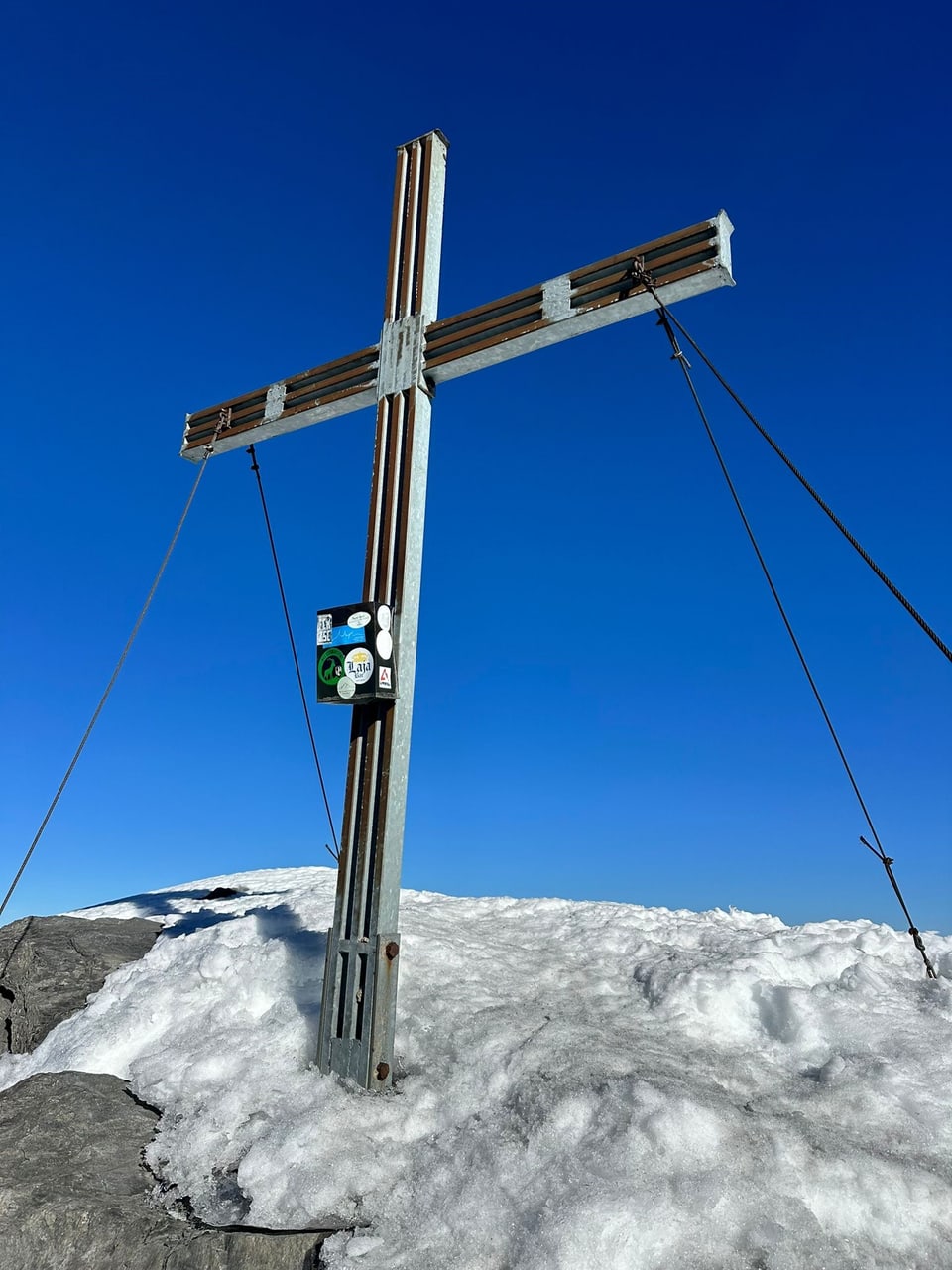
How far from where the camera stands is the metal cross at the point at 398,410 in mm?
6395

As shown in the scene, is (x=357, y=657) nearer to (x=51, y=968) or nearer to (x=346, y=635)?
(x=346, y=635)

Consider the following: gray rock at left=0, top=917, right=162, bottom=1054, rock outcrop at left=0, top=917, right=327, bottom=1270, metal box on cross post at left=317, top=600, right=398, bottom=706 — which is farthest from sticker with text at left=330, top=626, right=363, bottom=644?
gray rock at left=0, top=917, right=162, bottom=1054

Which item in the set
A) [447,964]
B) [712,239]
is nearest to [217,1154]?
[447,964]

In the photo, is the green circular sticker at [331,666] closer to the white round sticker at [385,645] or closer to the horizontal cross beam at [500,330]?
the white round sticker at [385,645]

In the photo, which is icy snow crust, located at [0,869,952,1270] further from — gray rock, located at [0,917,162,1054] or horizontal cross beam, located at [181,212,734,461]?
horizontal cross beam, located at [181,212,734,461]

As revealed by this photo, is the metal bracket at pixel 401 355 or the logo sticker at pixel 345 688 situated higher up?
the metal bracket at pixel 401 355

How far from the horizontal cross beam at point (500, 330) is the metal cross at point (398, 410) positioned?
0.01 m

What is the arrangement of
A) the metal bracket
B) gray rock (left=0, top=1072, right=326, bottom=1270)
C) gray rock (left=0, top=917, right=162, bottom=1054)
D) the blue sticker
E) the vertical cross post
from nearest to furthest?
gray rock (left=0, top=1072, right=326, bottom=1270) → the vertical cross post → the blue sticker → gray rock (left=0, top=917, right=162, bottom=1054) → the metal bracket

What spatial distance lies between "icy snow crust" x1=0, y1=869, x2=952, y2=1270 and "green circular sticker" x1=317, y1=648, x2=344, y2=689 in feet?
9.58

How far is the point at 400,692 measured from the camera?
22.8 ft

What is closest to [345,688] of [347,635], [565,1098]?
[347,635]

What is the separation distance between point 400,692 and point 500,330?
147 inches

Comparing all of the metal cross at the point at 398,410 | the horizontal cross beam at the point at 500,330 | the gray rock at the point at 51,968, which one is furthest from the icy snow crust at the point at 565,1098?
the horizontal cross beam at the point at 500,330

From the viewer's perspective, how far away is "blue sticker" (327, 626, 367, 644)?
22.5 ft
